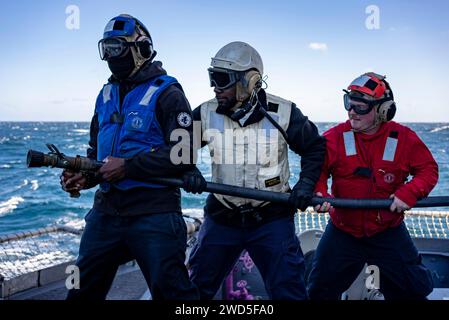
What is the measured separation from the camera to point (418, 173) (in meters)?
3.81

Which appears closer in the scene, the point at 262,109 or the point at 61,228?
the point at 262,109

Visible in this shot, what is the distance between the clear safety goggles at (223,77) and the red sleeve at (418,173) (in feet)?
4.59

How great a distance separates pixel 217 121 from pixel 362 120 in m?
1.10

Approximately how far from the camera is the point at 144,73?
3.67 metres

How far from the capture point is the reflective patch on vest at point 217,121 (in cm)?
389

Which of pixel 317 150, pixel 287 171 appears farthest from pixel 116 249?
pixel 317 150

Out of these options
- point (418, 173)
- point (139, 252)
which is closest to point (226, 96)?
point (139, 252)

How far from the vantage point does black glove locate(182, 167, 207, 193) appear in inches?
136

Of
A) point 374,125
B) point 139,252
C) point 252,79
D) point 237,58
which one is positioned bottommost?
point 139,252

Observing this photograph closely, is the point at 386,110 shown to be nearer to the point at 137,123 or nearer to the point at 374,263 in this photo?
the point at 374,263

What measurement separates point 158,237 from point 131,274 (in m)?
4.76

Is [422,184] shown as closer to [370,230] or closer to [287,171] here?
[370,230]

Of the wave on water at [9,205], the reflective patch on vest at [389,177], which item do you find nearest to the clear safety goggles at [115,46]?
the reflective patch on vest at [389,177]

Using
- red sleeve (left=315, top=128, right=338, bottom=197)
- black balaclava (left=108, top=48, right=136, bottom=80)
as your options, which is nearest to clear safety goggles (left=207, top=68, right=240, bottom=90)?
black balaclava (left=108, top=48, right=136, bottom=80)
